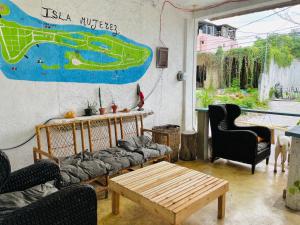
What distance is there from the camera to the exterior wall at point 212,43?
17.1ft

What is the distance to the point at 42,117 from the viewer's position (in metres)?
2.88

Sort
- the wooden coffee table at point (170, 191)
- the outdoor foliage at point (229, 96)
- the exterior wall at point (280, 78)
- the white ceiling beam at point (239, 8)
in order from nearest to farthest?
the wooden coffee table at point (170, 191) → the white ceiling beam at point (239, 8) → the exterior wall at point (280, 78) → the outdoor foliage at point (229, 96)

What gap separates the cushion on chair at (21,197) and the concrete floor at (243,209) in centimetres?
68

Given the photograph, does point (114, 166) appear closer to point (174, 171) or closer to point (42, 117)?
point (174, 171)

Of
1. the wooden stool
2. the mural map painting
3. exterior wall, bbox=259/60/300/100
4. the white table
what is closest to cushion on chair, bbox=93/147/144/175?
the mural map painting

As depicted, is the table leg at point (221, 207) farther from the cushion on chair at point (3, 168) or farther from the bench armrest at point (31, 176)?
the cushion on chair at point (3, 168)

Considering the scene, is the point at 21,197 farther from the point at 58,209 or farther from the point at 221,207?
the point at 221,207

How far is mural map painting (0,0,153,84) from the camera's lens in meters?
2.58

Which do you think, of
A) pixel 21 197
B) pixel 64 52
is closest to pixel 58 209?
pixel 21 197

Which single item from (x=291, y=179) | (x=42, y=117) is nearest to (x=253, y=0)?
(x=291, y=179)

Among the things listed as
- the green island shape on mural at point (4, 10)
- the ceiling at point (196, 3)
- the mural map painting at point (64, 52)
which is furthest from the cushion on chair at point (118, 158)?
the ceiling at point (196, 3)

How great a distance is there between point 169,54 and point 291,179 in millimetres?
2669

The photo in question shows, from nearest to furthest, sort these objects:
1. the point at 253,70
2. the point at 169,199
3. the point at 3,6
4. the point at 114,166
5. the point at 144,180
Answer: the point at 169,199, the point at 144,180, the point at 3,6, the point at 114,166, the point at 253,70

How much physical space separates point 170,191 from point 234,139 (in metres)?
1.82
